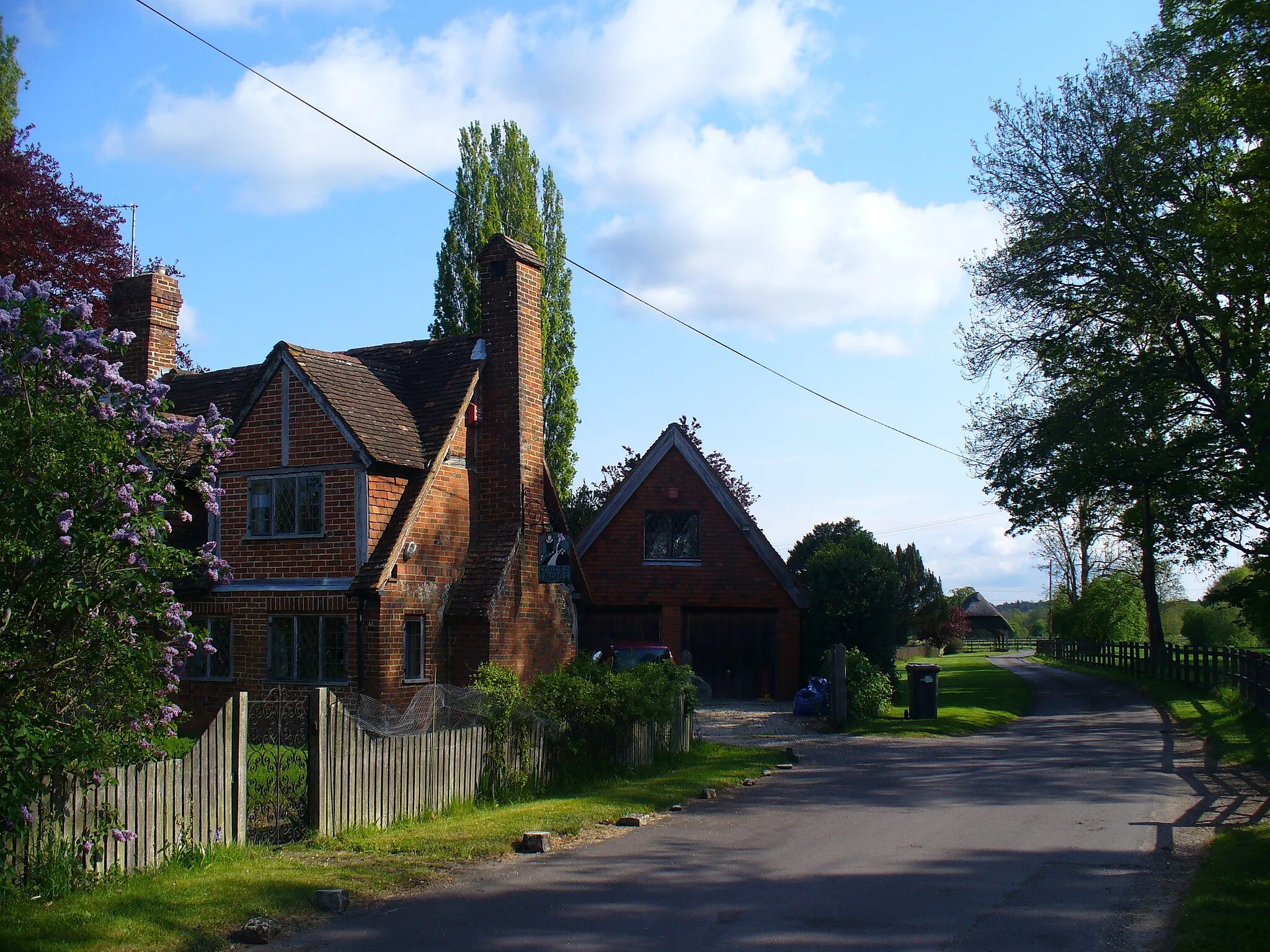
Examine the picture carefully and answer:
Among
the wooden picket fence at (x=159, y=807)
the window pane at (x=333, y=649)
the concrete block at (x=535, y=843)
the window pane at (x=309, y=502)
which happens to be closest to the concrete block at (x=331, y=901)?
the wooden picket fence at (x=159, y=807)

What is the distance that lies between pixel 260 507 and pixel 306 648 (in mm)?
2630

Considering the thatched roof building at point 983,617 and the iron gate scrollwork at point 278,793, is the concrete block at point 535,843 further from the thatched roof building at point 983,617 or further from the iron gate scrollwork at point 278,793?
the thatched roof building at point 983,617

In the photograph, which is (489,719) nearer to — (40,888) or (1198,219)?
(40,888)

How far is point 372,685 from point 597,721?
13.9 feet

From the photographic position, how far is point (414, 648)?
18.6 metres

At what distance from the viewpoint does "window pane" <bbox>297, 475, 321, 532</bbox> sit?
1886 centimetres

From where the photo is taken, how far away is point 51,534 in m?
8.40

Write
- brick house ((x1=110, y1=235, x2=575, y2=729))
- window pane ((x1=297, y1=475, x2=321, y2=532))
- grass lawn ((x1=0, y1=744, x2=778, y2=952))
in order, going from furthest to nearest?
1. window pane ((x1=297, y1=475, x2=321, y2=532))
2. brick house ((x1=110, y1=235, x2=575, y2=729))
3. grass lawn ((x1=0, y1=744, x2=778, y2=952))

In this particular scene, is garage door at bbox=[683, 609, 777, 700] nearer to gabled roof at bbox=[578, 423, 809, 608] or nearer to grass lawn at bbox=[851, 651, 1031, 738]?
gabled roof at bbox=[578, 423, 809, 608]

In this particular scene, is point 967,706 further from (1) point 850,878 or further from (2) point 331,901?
(2) point 331,901

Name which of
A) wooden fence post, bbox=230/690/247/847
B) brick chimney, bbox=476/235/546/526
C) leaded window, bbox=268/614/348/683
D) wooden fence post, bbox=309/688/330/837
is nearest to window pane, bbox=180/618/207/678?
leaded window, bbox=268/614/348/683

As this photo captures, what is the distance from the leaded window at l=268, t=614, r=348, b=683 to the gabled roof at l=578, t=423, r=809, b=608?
47.6 ft

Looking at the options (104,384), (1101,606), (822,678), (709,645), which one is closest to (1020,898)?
(104,384)

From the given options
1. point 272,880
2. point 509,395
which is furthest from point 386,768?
point 509,395
